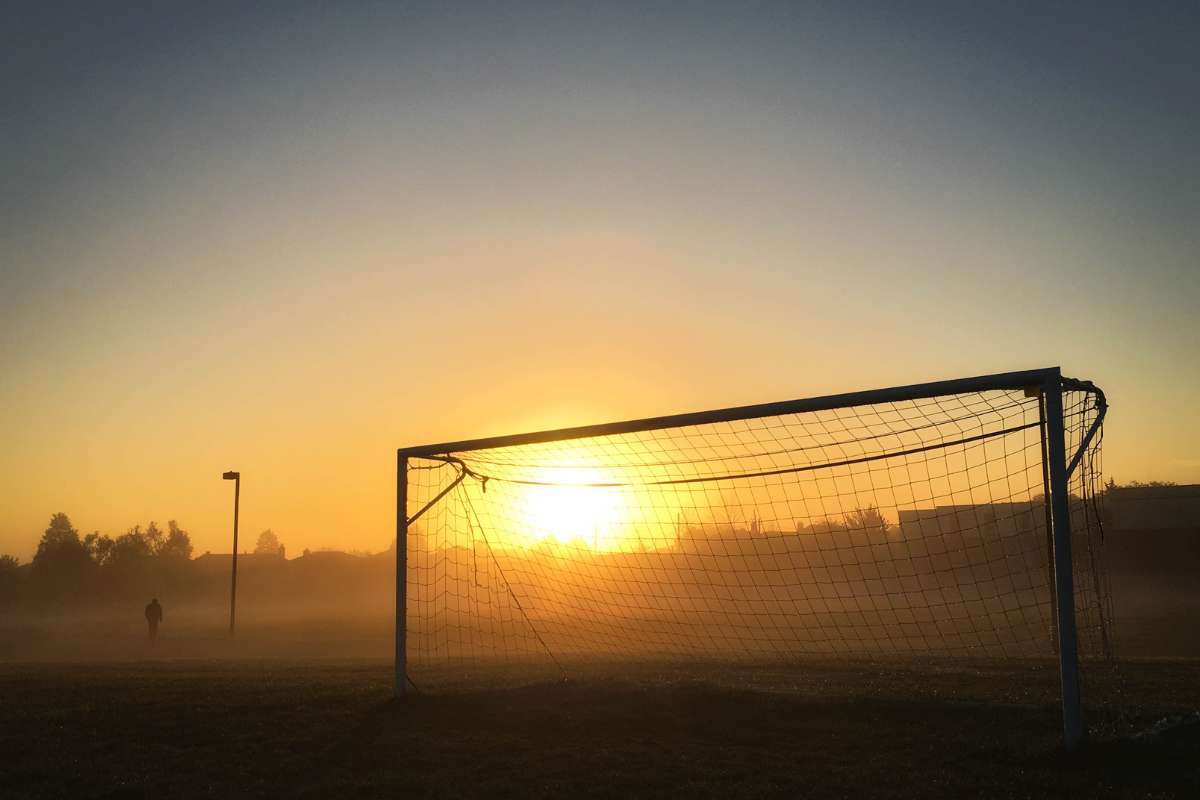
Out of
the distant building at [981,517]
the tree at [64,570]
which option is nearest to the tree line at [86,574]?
the tree at [64,570]

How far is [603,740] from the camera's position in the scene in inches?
335

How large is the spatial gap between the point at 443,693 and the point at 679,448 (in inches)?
189

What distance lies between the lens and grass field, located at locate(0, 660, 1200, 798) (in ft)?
23.1

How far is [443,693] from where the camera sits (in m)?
11.1

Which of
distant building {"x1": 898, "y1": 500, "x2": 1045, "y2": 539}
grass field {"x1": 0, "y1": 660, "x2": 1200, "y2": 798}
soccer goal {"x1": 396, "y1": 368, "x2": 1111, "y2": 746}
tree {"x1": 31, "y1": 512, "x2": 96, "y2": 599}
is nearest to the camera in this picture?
grass field {"x1": 0, "y1": 660, "x2": 1200, "y2": 798}

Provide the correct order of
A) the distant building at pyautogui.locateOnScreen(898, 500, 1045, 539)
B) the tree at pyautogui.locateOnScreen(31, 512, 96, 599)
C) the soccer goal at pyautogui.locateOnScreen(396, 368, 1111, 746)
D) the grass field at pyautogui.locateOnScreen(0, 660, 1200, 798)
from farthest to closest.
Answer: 1. the tree at pyautogui.locateOnScreen(31, 512, 96, 599)
2. the distant building at pyautogui.locateOnScreen(898, 500, 1045, 539)
3. the soccer goal at pyautogui.locateOnScreen(396, 368, 1111, 746)
4. the grass field at pyautogui.locateOnScreen(0, 660, 1200, 798)

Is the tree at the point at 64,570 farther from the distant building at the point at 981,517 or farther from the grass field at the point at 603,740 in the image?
the grass field at the point at 603,740

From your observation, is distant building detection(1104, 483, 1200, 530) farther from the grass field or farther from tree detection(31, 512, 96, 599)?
tree detection(31, 512, 96, 599)

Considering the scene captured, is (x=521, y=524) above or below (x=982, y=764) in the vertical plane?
above

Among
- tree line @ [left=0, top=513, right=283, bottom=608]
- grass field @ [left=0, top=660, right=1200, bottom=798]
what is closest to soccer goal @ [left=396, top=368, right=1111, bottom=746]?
grass field @ [left=0, top=660, right=1200, bottom=798]

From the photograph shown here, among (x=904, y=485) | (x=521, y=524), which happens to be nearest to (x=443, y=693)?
(x=521, y=524)

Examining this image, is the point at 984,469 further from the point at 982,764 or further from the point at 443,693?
the point at 443,693

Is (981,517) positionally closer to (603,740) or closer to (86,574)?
(603,740)

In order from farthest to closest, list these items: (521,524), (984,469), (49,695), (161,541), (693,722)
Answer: (161,541), (521,524), (49,695), (984,469), (693,722)
